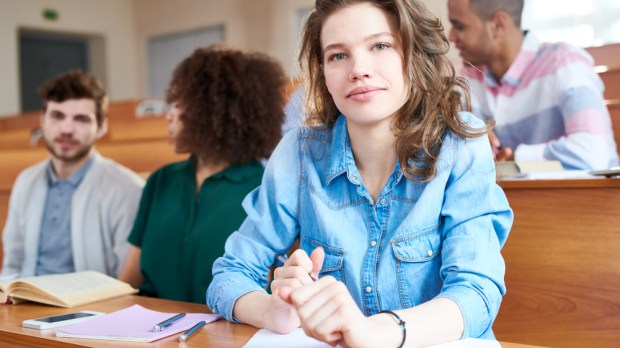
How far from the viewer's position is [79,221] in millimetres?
2367

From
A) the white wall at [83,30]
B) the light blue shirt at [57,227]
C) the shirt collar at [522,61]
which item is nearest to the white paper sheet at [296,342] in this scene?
the shirt collar at [522,61]

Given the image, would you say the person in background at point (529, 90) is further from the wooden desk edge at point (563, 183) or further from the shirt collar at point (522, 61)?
the wooden desk edge at point (563, 183)

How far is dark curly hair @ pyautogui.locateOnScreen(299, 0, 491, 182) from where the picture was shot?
119cm

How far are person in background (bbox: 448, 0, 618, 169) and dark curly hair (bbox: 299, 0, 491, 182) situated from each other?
61 centimetres

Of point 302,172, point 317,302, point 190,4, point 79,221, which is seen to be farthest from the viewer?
point 190,4

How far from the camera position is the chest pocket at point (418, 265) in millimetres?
1167

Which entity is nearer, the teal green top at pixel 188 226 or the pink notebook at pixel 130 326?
the pink notebook at pixel 130 326

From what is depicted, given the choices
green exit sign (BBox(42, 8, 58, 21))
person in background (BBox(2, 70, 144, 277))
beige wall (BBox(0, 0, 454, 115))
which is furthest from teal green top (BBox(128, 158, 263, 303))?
green exit sign (BBox(42, 8, 58, 21))

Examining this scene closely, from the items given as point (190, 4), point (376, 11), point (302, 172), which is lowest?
point (302, 172)

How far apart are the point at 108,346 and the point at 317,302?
1.17 ft

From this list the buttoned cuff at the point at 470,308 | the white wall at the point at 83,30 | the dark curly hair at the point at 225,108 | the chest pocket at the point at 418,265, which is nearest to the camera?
the buttoned cuff at the point at 470,308

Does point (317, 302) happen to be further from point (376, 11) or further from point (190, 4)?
point (190, 4)

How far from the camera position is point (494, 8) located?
6.91ft

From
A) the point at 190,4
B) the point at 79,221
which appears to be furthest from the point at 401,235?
the point at 190,4
